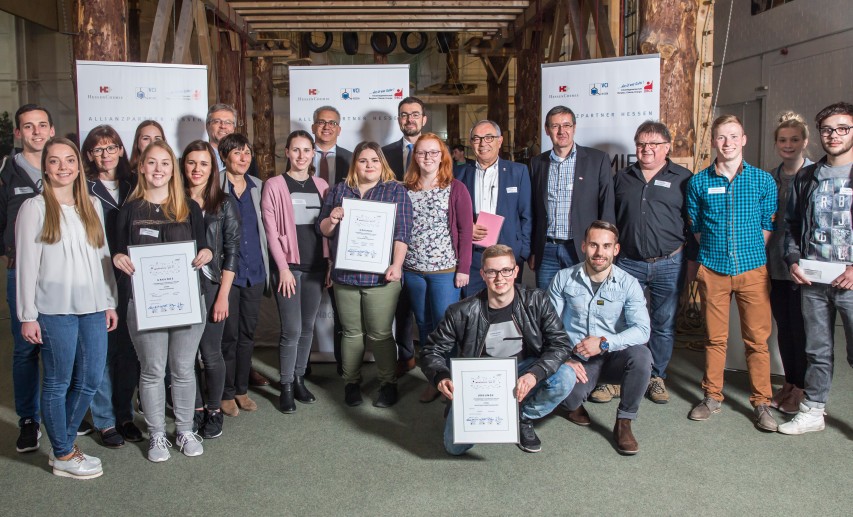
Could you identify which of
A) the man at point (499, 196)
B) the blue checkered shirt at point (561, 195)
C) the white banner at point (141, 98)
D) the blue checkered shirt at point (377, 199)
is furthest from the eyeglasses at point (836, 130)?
the white banner at point (141, 98)

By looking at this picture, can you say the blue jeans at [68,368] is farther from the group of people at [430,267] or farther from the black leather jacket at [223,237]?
the black leather jacket at [223,237]

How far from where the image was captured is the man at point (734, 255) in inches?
145

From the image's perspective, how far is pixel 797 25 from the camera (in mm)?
9898

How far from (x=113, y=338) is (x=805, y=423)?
3529mm

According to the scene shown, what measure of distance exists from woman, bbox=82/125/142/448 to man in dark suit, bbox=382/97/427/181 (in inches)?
66.4

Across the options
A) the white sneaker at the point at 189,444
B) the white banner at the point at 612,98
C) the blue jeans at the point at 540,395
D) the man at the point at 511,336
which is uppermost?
the white banner at the point at 612,98

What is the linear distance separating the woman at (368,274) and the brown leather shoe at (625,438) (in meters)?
1.33

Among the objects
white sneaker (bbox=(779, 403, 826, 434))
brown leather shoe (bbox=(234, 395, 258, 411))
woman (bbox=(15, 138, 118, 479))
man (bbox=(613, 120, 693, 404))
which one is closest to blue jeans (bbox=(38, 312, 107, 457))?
woman (bbox=(15, 138, 118, 479))

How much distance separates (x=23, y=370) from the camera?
338 cm

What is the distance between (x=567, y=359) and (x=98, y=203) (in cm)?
230

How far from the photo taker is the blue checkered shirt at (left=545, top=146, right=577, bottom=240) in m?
4.07

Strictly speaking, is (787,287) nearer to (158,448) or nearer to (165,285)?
(165,285)

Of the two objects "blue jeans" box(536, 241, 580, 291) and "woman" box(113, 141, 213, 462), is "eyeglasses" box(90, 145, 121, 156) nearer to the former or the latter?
"woman" box(113, 141, 213, 462)

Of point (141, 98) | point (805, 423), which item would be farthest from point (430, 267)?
point (141, 98)
